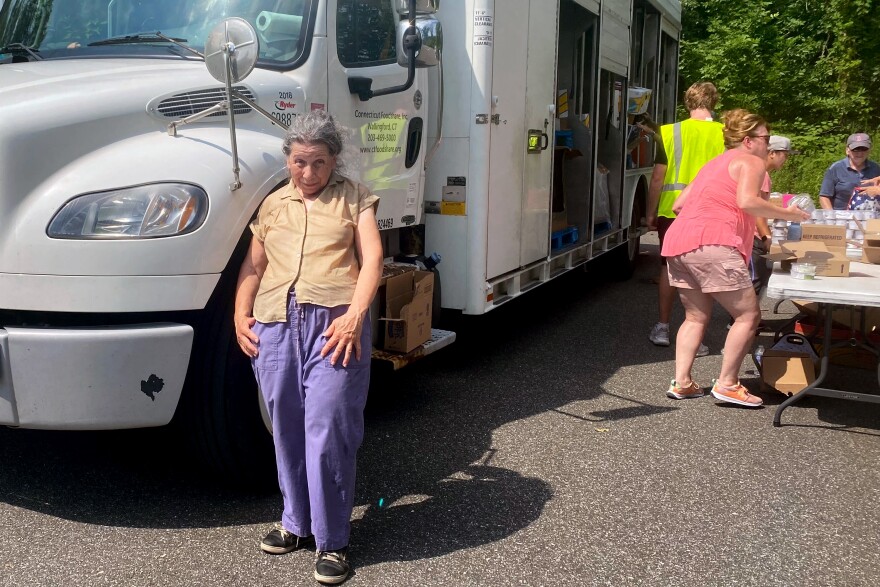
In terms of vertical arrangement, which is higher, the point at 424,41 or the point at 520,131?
the point at 424,41

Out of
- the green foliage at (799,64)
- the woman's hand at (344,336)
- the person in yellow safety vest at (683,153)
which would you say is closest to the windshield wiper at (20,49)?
the woman's hand at (344,336)

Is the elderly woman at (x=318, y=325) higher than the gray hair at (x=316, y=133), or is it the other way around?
the gray hair at (x=316, y=133)

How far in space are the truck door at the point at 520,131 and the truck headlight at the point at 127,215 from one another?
257 centimetres

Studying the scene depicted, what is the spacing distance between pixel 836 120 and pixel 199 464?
19.3 meters

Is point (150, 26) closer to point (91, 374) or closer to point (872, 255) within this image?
point (91, 374)

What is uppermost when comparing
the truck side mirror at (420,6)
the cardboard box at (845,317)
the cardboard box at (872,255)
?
the truck side mirror at (420,6)

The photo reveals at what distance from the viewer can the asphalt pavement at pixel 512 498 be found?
326 centimetres

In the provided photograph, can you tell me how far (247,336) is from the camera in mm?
3199

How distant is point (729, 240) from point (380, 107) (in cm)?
211

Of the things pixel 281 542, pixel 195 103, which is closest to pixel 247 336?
pixel 281 542

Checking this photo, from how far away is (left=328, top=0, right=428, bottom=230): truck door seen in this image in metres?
4.38

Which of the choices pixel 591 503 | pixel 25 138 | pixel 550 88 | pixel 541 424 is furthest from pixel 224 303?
pixel 550 88

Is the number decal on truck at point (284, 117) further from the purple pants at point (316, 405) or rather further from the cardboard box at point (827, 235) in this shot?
the cardboard box at point (827, 235)

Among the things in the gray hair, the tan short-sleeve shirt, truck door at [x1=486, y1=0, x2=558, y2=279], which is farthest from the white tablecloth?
the gray hair
